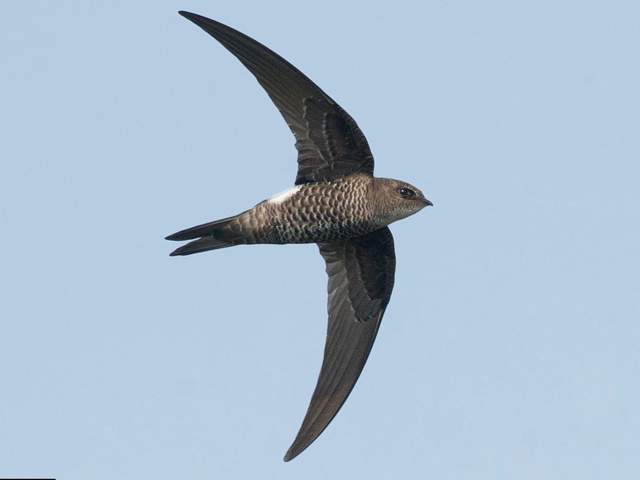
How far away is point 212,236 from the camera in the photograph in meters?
16.3

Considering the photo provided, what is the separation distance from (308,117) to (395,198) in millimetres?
1195

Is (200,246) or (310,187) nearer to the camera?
(310,187)

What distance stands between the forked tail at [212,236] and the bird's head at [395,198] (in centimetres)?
141

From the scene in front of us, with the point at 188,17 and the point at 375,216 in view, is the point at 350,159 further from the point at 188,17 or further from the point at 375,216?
the point at 188,17

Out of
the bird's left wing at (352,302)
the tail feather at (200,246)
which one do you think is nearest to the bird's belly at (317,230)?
the tail feather at (200,246)

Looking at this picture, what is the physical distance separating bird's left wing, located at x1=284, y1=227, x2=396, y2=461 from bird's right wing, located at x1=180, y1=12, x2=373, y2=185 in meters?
1.24

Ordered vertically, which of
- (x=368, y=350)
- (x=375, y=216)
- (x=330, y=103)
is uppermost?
(x=330, y=103)

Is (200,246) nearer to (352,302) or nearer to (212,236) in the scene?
(212,236)

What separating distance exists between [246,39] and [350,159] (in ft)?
5.26

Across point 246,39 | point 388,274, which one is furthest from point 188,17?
point 388,274

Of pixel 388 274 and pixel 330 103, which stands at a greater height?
pixel 330 103

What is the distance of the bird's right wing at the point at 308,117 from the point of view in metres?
15.9

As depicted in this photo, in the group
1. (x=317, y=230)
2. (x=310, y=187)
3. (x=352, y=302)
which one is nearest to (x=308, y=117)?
(x=310, y=187)

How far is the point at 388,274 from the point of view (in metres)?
17.5
